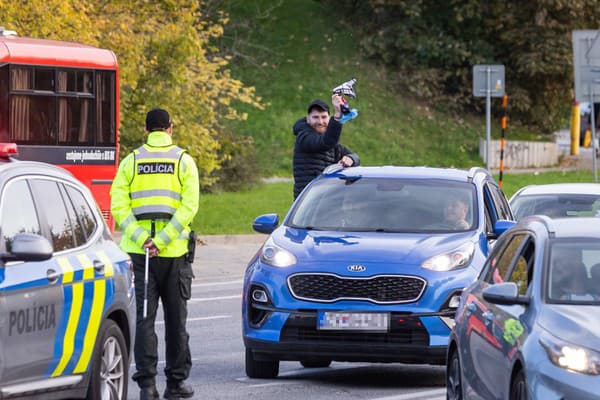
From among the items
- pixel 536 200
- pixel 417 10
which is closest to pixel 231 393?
pixel 536 200

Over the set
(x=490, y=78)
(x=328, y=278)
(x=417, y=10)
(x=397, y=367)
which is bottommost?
(x=397, y=367)

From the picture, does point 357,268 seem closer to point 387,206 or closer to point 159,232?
point 387,206

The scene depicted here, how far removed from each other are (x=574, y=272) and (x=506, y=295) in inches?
18.4

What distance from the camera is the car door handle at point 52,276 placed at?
7.91 meters

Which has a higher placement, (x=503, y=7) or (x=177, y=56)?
(x=503, y=7)

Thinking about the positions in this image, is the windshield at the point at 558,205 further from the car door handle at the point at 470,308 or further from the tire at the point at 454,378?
the car door handle at the point at 470,308

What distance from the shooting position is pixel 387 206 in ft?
41.6

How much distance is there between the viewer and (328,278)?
37.3 ft

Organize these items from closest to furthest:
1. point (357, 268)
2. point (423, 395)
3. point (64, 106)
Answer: point (423, 395) < point (357, 268) < point (64, 106)

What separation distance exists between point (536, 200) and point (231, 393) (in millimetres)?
7302

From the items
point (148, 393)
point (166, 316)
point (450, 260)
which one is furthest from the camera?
point (450, 260)

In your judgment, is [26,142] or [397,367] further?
[26,142]

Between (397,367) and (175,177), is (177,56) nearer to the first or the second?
(397,367)

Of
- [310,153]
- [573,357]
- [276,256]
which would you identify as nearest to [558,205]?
[310,153]
